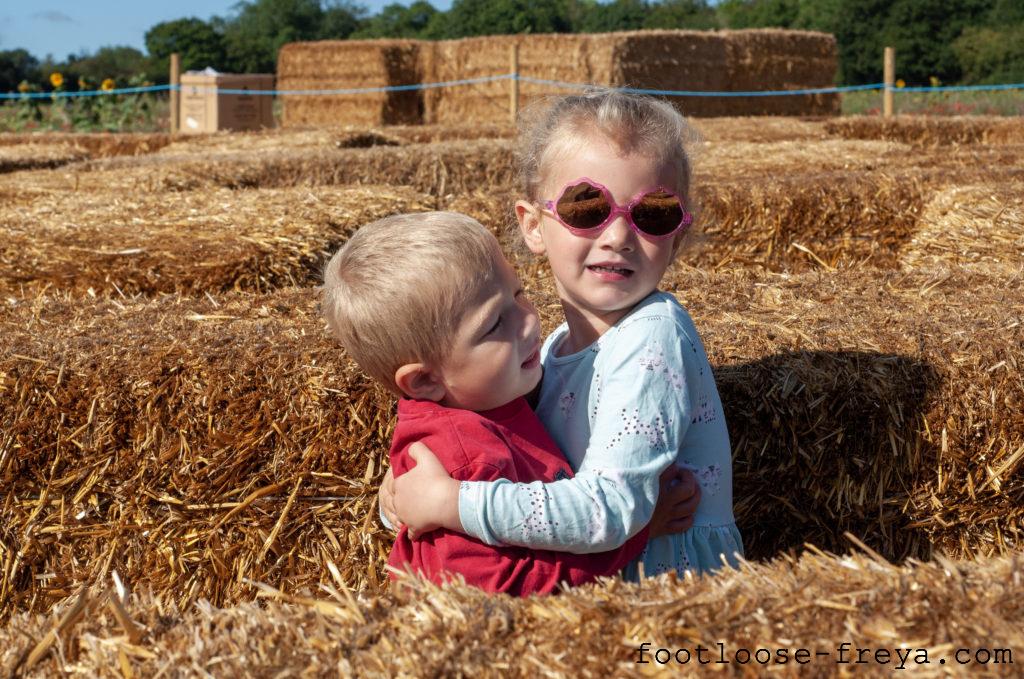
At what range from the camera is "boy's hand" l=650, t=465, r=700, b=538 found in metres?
2.43

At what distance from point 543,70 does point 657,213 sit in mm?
18109

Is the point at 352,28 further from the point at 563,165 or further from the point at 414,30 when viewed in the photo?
the point at 563,165

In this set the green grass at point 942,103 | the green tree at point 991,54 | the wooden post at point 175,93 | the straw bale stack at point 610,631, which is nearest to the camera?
the straw bale stack at point 610,631

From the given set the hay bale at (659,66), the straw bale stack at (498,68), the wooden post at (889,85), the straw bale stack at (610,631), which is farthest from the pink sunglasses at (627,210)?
the hay bale at (659,66)

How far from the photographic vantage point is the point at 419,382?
2381 mm

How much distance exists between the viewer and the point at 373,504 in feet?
10.6

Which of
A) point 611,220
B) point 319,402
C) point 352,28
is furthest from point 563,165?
point 352,28

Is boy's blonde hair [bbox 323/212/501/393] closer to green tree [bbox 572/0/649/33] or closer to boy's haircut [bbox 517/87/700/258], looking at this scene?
boy's haircut [bbox 517/87/700/258]

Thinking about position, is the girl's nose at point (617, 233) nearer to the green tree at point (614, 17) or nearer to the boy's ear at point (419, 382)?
the boy's ear at point (419, 382)

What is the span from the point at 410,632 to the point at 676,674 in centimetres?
42

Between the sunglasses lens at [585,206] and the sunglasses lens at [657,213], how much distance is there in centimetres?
7

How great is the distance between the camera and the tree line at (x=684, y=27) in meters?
43.8

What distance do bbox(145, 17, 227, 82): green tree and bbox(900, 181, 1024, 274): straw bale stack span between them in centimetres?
4665

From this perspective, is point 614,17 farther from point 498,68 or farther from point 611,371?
point 611,371
